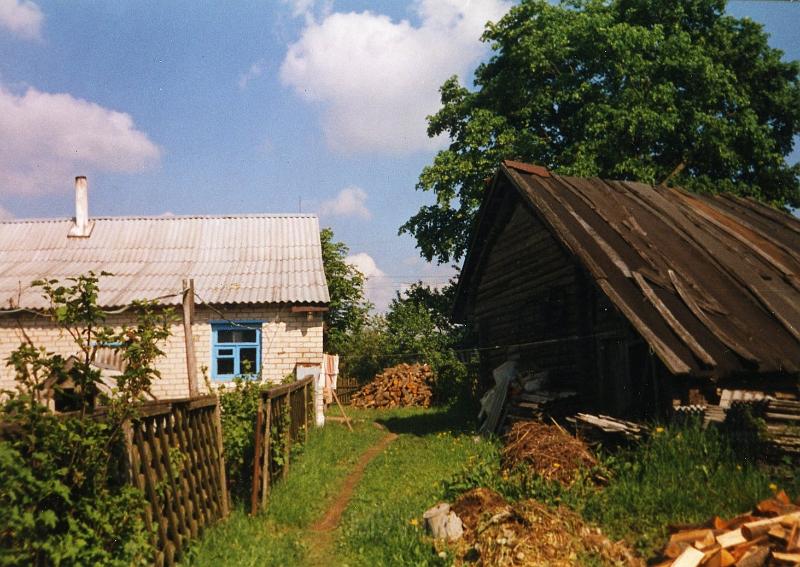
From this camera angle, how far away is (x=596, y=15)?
22.3 meters

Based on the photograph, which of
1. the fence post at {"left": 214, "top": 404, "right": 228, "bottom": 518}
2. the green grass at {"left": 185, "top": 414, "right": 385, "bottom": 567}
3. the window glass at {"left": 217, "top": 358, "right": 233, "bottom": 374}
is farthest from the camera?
the window glass at {"left": 217, "top": 358, "right": 233, "bottom": 374}

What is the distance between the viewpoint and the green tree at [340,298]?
27.2 meters

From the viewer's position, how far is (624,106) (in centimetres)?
2145

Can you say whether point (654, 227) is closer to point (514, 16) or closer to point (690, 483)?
point (690, 483)

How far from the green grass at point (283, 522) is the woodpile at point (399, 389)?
13.2 metres

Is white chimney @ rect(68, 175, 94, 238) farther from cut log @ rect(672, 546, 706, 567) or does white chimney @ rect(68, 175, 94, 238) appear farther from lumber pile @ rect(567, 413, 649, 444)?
cut log @ rect(672, 546, 706, 567)

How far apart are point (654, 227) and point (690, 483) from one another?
24.5 ft

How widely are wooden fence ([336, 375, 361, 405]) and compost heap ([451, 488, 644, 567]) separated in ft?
68.7

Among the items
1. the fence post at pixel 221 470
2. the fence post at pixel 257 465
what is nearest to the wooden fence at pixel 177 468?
the fence post at pixel 221 470

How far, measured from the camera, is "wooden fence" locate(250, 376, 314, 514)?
815 centimetres

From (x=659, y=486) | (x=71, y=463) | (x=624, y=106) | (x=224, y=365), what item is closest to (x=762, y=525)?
(x=659, y=486)

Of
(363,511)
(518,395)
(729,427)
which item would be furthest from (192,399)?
(518,395)

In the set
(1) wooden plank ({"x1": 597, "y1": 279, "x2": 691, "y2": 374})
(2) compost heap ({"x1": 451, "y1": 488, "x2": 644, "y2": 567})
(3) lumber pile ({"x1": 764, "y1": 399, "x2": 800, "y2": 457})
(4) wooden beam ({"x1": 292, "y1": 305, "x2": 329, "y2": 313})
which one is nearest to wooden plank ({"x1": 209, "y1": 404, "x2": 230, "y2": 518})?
(2) compost heap ({"x1": 451, "y1": 488, "x2": 644, "y2": 567})

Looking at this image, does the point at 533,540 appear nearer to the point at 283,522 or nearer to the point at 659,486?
the point at 659,486
